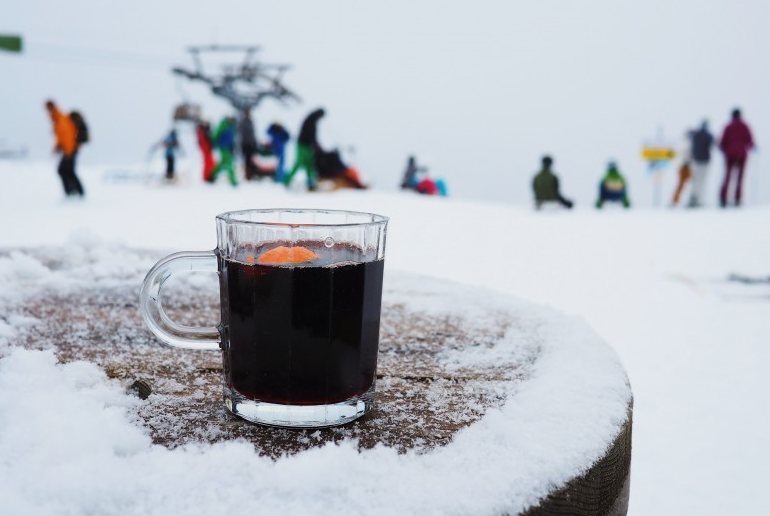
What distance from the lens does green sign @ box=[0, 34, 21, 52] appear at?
25.1 feet

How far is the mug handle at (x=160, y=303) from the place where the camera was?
0.60 meters

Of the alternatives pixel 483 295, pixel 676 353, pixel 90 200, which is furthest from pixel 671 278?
pixel 90 200

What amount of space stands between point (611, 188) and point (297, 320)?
1083 cm

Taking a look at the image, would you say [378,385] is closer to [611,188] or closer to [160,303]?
[160,303]

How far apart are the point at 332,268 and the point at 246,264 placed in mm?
78

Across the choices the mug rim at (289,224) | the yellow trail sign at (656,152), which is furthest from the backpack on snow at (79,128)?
the yellow trail sign at (656,152)

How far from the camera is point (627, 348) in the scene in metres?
2.73

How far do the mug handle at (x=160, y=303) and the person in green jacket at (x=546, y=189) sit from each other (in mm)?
8773

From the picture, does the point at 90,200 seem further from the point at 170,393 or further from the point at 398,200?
the point at 170,393

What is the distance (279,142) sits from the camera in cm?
1163

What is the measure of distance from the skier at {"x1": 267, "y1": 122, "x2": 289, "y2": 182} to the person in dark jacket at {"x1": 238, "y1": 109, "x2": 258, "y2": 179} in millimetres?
339

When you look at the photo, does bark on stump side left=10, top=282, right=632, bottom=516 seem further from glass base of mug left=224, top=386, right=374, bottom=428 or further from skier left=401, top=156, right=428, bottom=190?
skier left=401, top=156, right=428, bottom=190

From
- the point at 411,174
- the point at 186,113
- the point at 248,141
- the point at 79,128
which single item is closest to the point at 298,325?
the point at 79,128

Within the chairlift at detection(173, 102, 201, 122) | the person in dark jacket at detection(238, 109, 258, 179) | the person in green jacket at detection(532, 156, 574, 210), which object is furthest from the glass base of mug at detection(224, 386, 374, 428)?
the chairlift at detection(173, 102, 201, 122)
